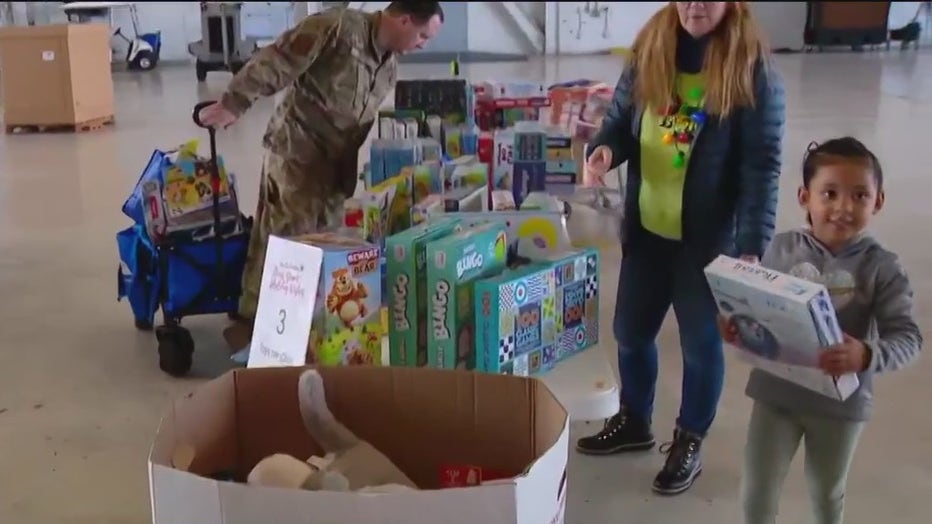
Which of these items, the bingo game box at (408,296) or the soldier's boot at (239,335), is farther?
the soldier's boot at (239,335)

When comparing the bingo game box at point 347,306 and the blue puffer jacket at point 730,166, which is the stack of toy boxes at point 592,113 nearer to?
the blue puffer jacket at point 730,166

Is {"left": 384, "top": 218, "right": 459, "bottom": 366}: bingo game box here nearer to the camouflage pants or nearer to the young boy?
the young boy

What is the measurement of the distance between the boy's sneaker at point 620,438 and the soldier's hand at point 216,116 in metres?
1.38

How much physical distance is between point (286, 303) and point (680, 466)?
3.96 feet

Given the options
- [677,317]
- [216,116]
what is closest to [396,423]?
[677,317]

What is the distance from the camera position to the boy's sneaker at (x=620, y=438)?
2.75 metres

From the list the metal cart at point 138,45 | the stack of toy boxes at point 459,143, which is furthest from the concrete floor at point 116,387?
the metal cart at point 138,45

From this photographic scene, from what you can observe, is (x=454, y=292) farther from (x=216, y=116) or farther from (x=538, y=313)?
Answer: (x=216, y=116)

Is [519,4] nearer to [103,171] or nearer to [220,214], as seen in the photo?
[103,171]

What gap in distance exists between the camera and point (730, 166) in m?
2.30

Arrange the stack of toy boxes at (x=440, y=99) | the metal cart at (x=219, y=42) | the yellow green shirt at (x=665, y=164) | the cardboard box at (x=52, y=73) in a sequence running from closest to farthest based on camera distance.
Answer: the yellow green shirt at (x=665, y=164), the stack of toy boxes at (x=440, y=99), the cardboard box at (x=52, y=73), the metal cart at (x=219, y=42)

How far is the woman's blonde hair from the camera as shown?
218 cm

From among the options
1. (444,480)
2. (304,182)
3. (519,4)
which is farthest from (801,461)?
(519,4)

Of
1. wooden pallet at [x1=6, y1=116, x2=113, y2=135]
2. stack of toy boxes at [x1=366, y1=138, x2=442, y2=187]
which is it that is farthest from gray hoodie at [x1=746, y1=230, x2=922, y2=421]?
wooden pallet at [x1=6, y1=116, x2=113, y2=135]
